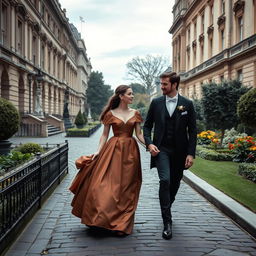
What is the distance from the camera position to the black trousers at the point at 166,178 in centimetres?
441

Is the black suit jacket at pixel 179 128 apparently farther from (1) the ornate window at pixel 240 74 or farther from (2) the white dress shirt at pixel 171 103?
(1) the ornate window at pixel 240 74

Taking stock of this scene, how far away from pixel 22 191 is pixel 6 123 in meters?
5.22

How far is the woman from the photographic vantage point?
4344 millimetres

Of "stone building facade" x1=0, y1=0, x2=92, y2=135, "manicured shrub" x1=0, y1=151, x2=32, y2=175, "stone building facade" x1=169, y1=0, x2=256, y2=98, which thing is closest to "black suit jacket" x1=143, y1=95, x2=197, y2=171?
"manicured shrub" x1=0, y1=151, x2=32, y2=175

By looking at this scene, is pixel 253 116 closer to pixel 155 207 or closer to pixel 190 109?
pixel 155 207

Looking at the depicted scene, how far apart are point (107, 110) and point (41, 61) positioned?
3356cm

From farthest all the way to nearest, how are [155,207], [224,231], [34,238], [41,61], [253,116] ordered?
[41,61]
[253,116]
[155,207]
[224,231]
[34,238]

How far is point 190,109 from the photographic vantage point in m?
4.76

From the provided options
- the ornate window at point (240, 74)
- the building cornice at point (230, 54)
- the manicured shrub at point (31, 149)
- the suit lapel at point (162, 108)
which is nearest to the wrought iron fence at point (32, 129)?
the ornate window at point (240, 74)

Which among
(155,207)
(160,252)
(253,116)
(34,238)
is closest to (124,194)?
(160,252)

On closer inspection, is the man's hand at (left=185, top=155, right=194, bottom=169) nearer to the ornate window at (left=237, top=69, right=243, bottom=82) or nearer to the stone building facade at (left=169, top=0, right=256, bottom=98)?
the stone building facade at (left=169, top=0, right=256, bottom=98)

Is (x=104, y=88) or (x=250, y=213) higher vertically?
(x=104, y=88)

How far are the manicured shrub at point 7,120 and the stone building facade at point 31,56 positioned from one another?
540 inches

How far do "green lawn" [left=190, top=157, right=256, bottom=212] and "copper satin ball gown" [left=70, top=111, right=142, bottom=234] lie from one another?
2.05 m
